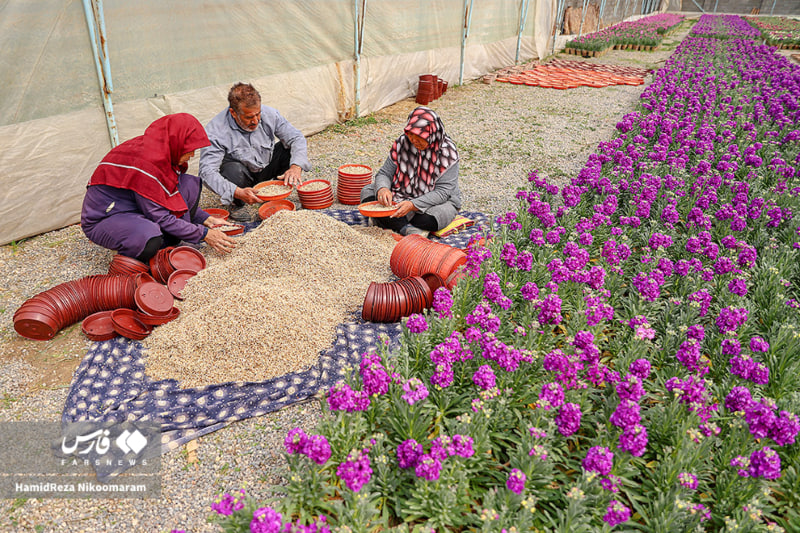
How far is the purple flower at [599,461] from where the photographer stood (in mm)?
1881

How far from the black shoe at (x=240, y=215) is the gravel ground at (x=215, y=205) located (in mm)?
457

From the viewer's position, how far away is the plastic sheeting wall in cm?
438

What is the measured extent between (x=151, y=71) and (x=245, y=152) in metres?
1.52

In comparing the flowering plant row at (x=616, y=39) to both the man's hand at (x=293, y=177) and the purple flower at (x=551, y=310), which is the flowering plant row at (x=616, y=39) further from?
the purple flower at (x=551, y=310)

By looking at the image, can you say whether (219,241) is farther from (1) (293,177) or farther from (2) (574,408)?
(2) (574,408)

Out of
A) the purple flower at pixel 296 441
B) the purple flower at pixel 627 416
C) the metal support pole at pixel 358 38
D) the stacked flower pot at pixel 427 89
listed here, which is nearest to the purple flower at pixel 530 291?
the purple flower at pixel 627 416

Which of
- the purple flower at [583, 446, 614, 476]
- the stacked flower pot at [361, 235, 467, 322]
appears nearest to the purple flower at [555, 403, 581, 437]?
the purple flower at [583, 446, 614, 476]

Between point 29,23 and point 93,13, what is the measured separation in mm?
599

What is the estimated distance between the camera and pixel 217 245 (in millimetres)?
4125

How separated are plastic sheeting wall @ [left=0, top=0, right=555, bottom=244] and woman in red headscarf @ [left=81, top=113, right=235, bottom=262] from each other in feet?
3.98

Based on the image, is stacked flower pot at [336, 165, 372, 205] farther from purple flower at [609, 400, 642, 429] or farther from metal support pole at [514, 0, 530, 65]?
metal support pole at [514, 0, 530, 65]

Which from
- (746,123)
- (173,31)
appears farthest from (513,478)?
(746,123)

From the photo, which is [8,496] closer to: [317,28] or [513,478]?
[513,478]

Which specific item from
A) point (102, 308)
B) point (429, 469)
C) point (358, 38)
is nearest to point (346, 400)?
point (429, 469)
